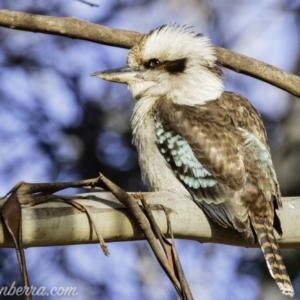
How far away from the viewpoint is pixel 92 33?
3.46 metres

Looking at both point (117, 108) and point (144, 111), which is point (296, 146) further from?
point (144, 111)

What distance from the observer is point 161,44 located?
3.82 metres

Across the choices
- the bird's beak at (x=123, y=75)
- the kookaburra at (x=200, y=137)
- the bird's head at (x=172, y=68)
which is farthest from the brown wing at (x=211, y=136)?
the bird's beak at (x=123, y=75)

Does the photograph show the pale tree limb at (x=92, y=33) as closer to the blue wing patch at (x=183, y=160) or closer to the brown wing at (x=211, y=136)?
the brown wing at (x=211, y=136)

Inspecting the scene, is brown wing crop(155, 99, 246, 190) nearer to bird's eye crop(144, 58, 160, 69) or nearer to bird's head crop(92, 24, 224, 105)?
bird's head crop(92, 24, 224, 105)

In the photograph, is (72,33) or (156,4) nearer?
(72,33)

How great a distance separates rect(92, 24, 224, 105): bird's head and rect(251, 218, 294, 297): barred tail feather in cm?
78

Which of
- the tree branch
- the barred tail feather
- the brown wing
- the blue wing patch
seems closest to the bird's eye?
the brown wing

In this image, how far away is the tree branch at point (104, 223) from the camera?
2.31m

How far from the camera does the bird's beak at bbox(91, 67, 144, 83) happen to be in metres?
3.84

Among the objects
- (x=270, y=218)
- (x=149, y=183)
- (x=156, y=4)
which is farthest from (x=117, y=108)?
(x=270, y=218)

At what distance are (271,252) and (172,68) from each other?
1066 millimetres

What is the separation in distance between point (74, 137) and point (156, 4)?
1831 mm

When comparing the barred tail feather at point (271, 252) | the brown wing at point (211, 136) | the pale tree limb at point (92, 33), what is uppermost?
the pale tree limb at point (92, 33)
